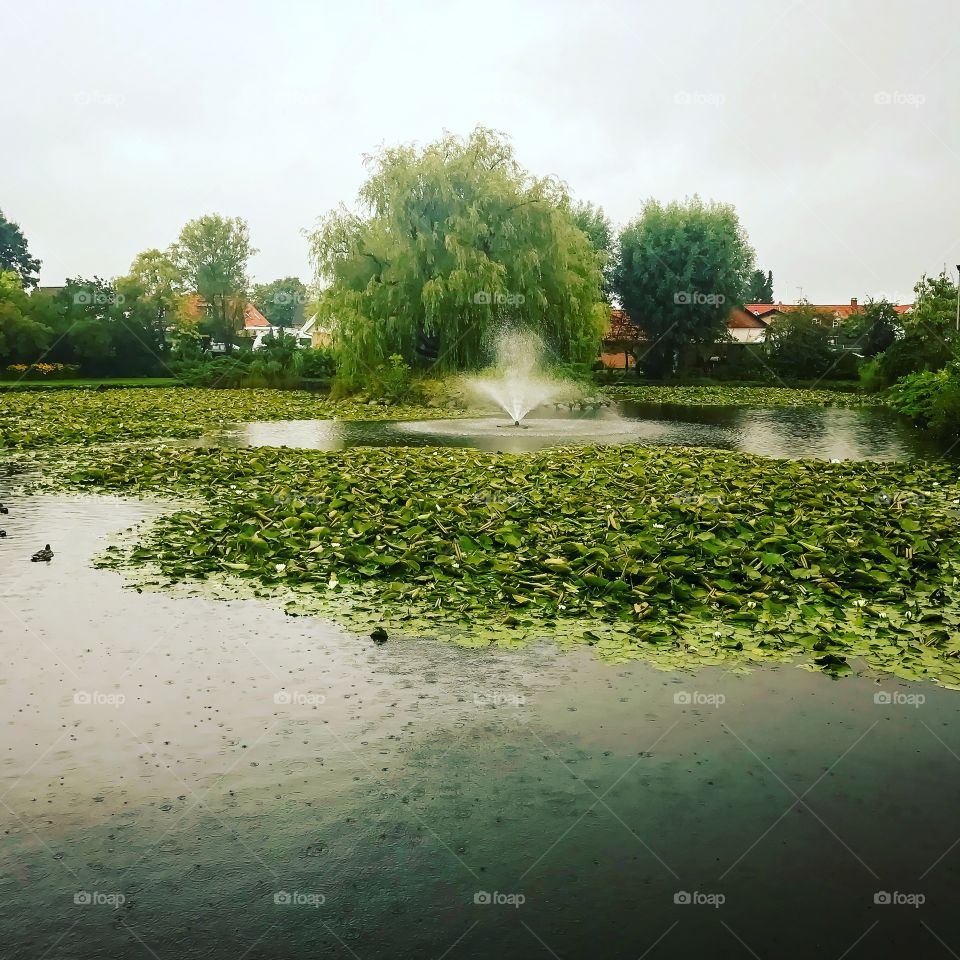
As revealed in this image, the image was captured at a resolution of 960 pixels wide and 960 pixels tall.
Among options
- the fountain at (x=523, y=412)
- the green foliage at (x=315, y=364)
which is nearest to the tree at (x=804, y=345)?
the fountain at (x=523, y=412)

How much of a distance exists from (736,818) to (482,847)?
1080 millimetres

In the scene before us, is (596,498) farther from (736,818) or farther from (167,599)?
(736,818)

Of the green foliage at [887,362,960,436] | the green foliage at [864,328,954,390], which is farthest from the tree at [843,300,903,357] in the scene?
the green foliage at [887,362,960,436]

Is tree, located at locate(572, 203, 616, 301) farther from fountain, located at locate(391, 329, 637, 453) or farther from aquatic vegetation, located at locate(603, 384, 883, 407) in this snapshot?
fountain, located at locate(391, 329, 637, 453)

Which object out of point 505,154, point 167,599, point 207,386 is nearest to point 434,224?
point 505,154

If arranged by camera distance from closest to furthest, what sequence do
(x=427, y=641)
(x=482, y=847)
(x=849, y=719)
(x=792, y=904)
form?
1. (x=792, y=904)
2. (x=482, y=847)
3. (x=849, y=719)
4. (x=427, y=641)

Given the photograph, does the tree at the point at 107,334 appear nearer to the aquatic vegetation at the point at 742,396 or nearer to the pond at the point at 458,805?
the aquatic vegetation at the point at 742,396

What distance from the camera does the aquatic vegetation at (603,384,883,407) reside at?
36372mm

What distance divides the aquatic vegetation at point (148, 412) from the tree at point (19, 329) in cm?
1013

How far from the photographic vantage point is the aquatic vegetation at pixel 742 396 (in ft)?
119

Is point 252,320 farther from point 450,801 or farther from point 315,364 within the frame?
point 450,801

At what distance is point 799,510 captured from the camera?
9.91 metres

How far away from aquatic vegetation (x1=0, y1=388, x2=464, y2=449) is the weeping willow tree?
285cm

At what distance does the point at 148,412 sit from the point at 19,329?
23576mm
